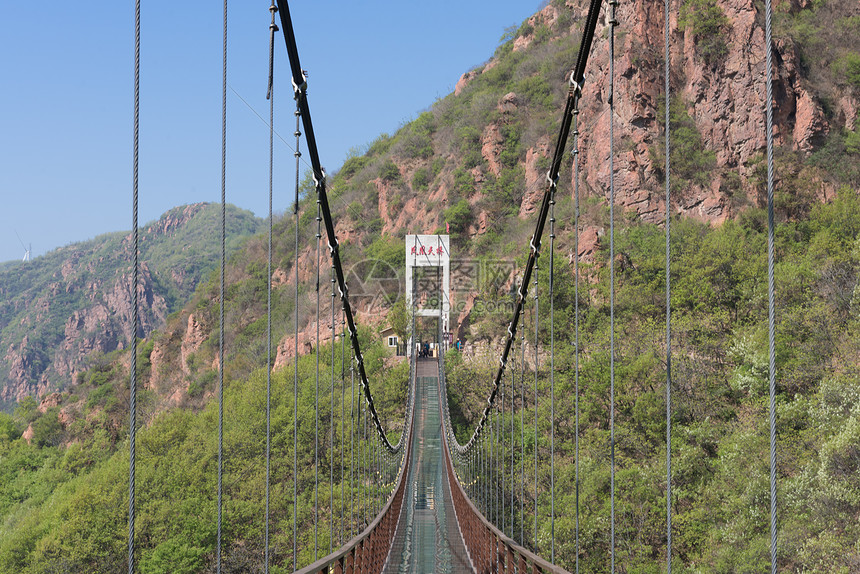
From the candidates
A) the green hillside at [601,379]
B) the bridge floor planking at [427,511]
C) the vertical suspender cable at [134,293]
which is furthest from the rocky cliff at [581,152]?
the vertical suspender cable at [134,293]

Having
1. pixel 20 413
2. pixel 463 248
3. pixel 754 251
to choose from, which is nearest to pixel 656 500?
pixel 754 251

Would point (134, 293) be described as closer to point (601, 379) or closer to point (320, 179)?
point (320, 179)

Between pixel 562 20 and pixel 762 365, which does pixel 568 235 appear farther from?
pixel 562 20

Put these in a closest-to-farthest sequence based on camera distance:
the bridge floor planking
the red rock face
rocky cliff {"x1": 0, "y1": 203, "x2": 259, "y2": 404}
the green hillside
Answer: the bridge floor planking
the green hillside
the red rock face
rocky cliff {"x1": 0, "y1": 203, "x2": 259, "y2": 404}

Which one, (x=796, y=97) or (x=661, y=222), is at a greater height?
(x=796, y=97)

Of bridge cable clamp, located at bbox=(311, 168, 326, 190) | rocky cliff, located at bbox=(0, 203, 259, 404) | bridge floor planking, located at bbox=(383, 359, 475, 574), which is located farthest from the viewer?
rocky cliff, located at bbox=(0, 203, 259, 404)

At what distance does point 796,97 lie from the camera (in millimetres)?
35594

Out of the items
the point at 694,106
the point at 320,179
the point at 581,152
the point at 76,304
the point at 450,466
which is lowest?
the point at 450,466

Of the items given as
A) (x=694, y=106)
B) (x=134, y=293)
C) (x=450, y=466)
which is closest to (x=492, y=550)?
(x=134, y=293)

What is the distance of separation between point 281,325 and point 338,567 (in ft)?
153

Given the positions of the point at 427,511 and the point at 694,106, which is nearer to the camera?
the point at 427,511

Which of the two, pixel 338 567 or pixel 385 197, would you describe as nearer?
pixel 338 567

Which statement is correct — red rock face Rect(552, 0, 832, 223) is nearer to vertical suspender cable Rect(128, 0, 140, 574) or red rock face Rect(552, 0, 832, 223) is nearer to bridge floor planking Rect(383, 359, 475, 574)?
bridge floor planking Rect(383, 359, 475, 574)

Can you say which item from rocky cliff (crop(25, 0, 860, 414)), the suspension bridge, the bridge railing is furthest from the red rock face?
→ the bridge railing
